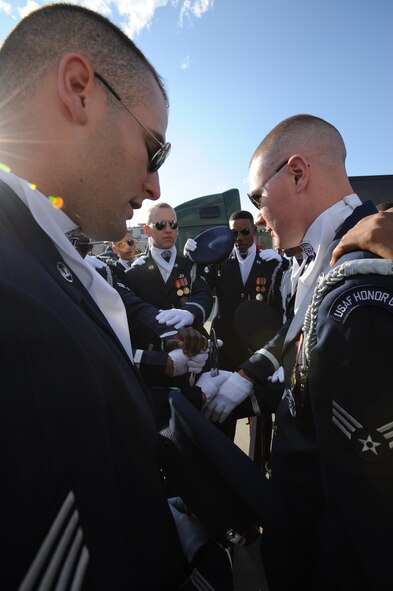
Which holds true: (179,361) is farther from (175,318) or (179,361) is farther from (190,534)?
(190,534)

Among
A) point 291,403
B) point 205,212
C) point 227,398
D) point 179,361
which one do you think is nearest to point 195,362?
point 179,361

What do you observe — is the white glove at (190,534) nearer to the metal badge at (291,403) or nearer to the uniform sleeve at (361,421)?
the uniform sleeve at (361,421)

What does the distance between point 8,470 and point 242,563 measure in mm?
1545

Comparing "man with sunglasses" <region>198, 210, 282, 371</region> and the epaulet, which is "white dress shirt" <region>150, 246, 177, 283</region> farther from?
the epaulet

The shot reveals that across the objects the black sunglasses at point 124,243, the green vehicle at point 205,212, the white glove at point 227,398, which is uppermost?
the green vehicle at point 205,212

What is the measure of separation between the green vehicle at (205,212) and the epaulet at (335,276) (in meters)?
9.05

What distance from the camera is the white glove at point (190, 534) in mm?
927

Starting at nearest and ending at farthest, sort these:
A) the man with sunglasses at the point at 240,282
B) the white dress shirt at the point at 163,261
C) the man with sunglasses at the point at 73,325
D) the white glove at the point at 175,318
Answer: the man with sunglasses at the point at 73,325, the white glove at the point at 175,318, the white dress shirt at the point at 163,261, the man with sunglasses at the point at 240,282

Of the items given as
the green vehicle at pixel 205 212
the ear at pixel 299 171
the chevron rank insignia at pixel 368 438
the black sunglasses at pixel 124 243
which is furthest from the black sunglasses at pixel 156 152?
the green vehicle at pixel 205 212

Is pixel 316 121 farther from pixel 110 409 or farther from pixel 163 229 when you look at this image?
pixel 163 229

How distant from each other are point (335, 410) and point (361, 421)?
0.26 feet

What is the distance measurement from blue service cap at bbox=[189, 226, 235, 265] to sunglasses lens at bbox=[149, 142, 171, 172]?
2.35m

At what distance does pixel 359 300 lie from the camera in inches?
35.5

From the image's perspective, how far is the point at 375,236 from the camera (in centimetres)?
102
